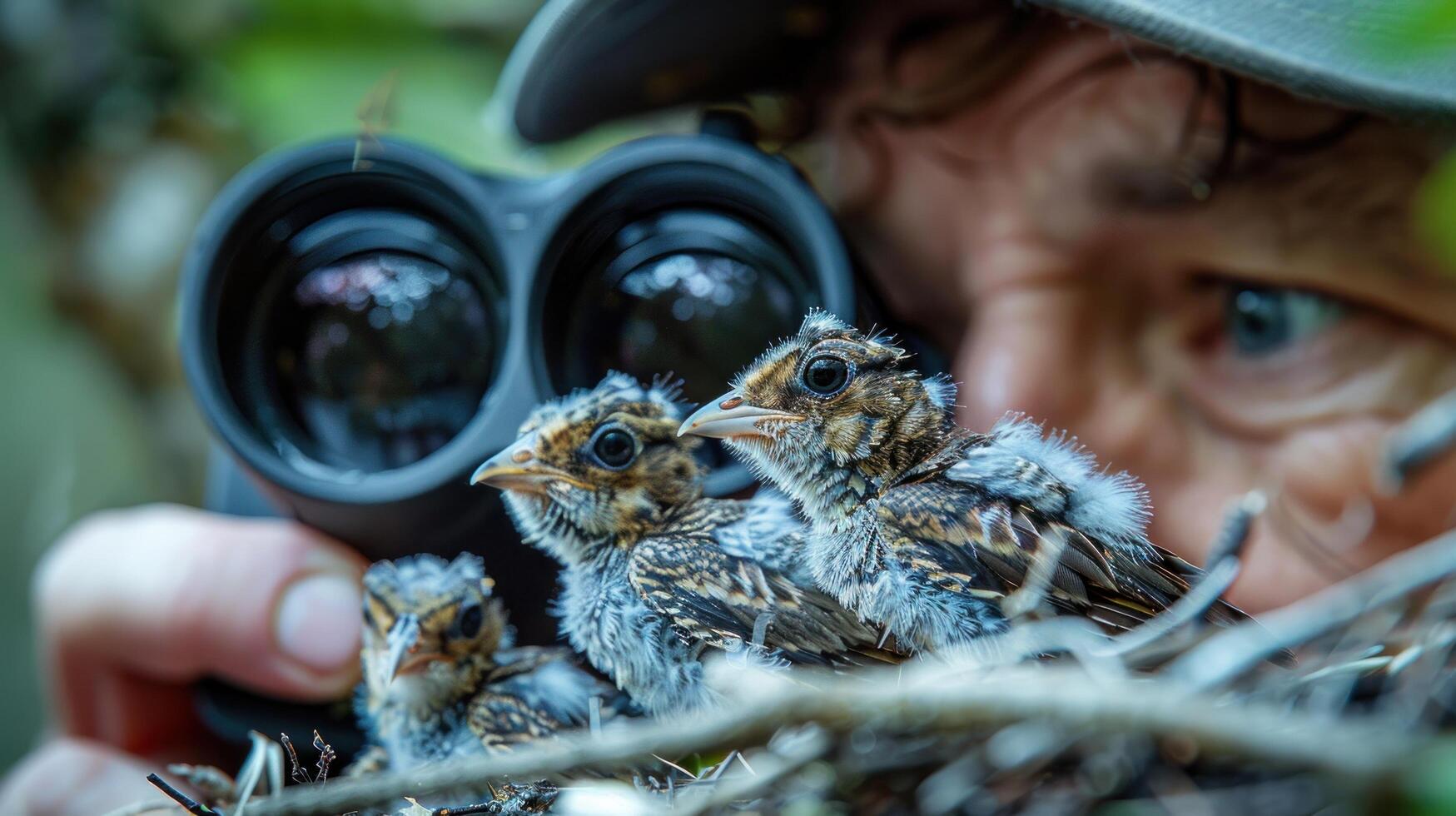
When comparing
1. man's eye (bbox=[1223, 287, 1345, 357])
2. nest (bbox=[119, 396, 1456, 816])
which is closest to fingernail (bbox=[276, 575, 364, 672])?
nest (bbox=[119, 396, 1456, 816])

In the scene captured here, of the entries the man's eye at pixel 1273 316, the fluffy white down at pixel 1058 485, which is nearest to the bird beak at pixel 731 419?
the fluffy white down at pixel 1058 485

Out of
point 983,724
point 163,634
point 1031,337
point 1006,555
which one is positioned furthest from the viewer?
point 163,634

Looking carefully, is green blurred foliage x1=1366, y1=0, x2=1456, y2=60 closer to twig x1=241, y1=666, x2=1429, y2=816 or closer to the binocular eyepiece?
twig x1=241, y1=666, x2=1429, y2=816

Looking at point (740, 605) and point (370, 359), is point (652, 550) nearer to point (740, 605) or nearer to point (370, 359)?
point (740, 605)

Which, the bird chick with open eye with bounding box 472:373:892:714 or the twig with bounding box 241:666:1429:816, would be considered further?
the bird chick with open eye with bounding box 472:373:892:714

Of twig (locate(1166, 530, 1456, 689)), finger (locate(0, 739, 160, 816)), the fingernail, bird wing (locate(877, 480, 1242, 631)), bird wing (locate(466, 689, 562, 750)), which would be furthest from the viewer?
finger (locate(0, 739, 160, 816))

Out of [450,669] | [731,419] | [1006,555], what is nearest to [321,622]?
[450,669]
